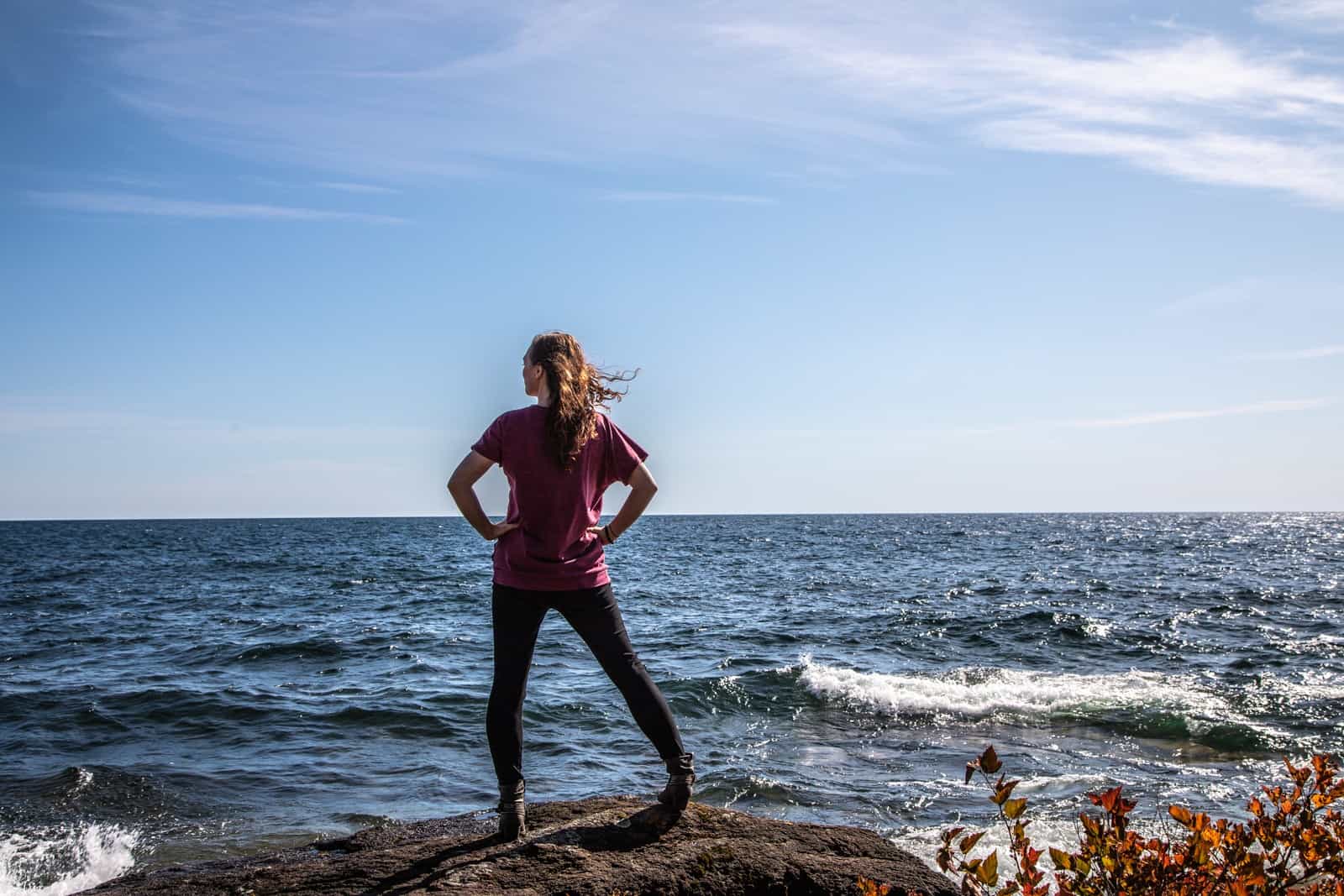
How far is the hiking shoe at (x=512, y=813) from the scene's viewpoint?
13.9ft

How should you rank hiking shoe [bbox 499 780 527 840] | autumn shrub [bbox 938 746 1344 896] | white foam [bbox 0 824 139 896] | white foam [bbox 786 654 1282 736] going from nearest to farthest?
autumn shrub [bbox 938 746 1344 896], hiking shoe [bbox 499 780 527 840], white foam [bbox 0 824 139 896], white foam [bbox 786 654 1282 736]

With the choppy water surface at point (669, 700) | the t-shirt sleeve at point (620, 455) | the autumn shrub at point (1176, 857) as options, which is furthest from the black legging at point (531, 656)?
the choppy water surface at point (669, 700)

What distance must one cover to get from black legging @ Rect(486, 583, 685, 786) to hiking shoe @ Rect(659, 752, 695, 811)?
3 centimetres

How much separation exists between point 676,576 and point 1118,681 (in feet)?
65.0

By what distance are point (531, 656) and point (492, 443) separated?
0.97 meters

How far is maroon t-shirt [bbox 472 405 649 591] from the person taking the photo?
4148 mm

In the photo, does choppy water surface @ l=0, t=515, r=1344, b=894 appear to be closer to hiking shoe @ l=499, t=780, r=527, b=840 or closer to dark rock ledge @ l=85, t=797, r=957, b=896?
dark rock ledge @ l=85, t=797, r=957, b=896

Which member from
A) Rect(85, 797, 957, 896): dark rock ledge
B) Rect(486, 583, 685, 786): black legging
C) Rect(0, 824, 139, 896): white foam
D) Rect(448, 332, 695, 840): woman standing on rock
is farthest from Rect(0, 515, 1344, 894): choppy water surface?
Rect(448, 332, 695, 840): woman standing on rock

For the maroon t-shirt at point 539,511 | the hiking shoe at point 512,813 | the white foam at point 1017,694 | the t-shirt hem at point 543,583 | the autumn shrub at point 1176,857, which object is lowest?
the white foam at point 1017,694

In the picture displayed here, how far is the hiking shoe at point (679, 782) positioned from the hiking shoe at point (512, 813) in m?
0.63

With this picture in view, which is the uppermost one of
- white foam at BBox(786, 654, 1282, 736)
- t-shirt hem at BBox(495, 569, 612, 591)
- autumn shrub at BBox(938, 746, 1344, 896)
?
t-shirt hem at BBox(495, 569, 612, 591)

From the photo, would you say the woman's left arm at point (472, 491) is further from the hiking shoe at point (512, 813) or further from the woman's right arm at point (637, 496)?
the hiking shoe at point (512, 813)

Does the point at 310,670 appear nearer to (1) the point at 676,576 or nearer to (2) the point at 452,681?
(2) the point at 452,681

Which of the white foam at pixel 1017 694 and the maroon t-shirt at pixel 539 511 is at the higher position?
the maroon t-shirt at pixel 539 511
